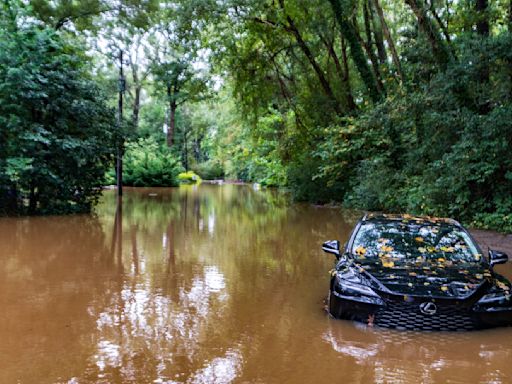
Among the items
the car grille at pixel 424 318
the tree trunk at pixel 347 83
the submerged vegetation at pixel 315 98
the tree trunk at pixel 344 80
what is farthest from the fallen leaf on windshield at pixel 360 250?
the tree trunk at pixel 344 80

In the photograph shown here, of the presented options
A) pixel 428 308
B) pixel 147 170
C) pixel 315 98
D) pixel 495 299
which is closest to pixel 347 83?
pixel 315 98

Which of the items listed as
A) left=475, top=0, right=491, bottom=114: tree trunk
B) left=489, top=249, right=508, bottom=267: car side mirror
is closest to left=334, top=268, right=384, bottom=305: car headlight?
left=489, top=249, right=508, bottom=267: car side mirror

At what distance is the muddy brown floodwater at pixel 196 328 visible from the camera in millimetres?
4508

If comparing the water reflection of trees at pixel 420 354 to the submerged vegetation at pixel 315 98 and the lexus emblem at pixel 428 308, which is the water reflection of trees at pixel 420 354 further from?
the submerged vegetation at pixel 315 98

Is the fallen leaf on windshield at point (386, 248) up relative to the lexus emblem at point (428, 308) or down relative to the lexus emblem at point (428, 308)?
up

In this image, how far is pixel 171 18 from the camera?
69.9 feet

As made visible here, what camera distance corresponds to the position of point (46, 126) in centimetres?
1725

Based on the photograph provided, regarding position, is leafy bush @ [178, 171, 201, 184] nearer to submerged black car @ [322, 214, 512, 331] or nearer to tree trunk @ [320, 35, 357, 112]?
tree trunk @ [320, 35, 357, 112]

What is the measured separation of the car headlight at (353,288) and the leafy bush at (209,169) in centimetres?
7067

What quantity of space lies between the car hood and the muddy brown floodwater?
518mm

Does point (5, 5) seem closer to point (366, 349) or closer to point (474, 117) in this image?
point (474, 117)

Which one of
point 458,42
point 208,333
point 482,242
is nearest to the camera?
point 208,333

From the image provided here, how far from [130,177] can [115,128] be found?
26399 millimetres

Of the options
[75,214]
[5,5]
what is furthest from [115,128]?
[5,5]
